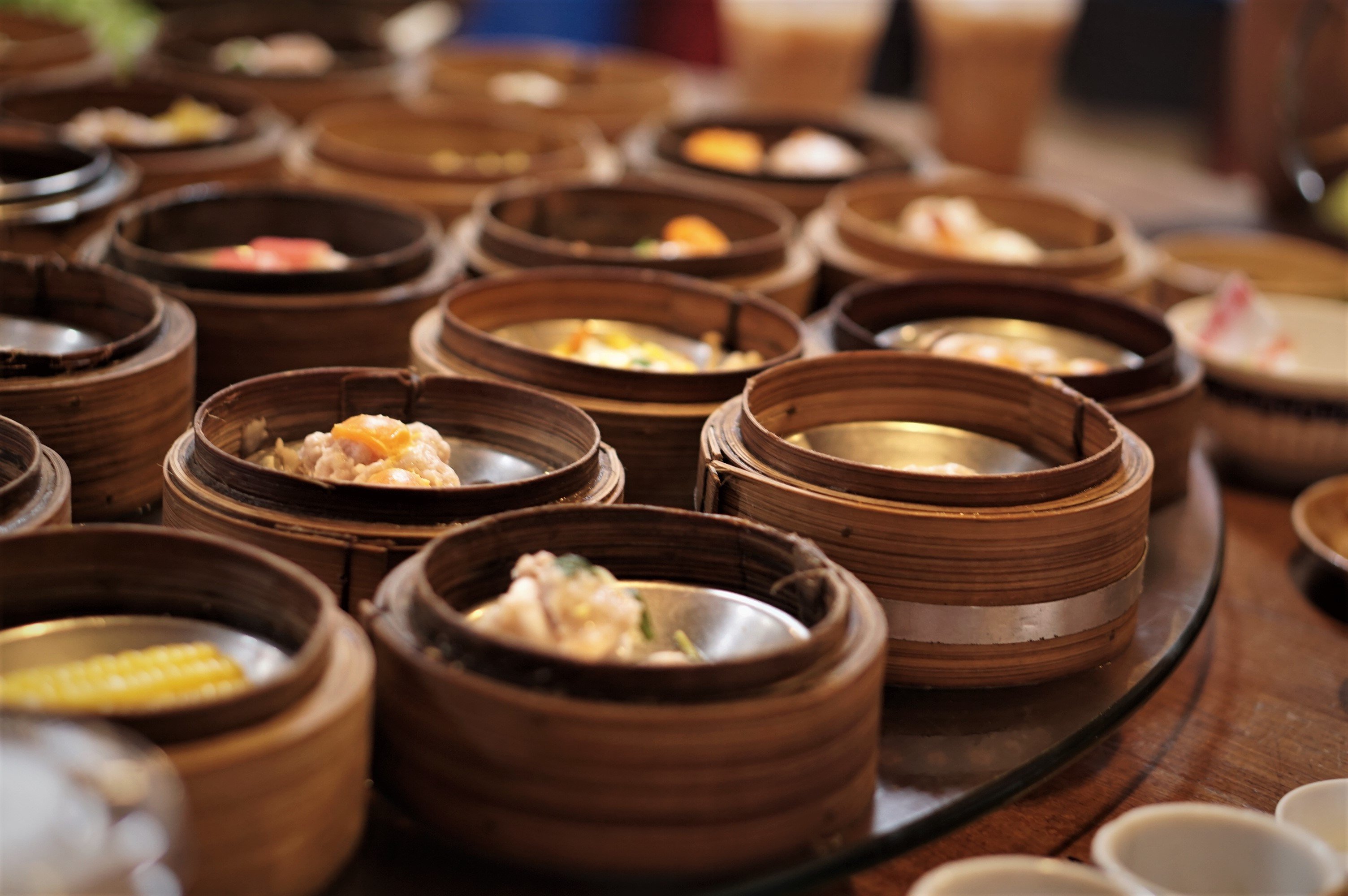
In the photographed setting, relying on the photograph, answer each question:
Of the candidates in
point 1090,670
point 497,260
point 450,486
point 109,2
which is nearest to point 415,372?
point 450,486

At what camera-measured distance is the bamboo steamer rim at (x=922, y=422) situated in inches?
84.7

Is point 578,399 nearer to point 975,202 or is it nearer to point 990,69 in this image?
point 975,202

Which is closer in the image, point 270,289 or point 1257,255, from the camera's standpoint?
point 270,289

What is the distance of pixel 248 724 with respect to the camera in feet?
4.85

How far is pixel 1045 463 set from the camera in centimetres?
263

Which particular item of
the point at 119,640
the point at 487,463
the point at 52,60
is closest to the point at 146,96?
the point at 52,60

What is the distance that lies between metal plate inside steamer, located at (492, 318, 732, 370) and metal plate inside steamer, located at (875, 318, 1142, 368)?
1.53 ft

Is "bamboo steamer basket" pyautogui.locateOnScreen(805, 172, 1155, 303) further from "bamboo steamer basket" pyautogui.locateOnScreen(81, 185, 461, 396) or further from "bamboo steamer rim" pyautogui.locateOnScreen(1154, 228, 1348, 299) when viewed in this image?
"bamboo steamer basket" pyautogui.locateOnScreen(81, 185, 461, 396)

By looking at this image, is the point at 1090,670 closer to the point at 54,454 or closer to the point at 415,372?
the point at 415,372

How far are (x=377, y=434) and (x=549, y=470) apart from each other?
35cm

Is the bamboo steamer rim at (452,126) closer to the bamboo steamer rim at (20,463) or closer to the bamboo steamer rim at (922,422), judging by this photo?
the bamboo steamer rim at (922,422)

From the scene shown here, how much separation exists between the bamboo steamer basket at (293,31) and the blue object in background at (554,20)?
265cm

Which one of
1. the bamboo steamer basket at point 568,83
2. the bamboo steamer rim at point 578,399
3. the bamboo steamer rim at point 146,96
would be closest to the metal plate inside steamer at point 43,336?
the bamboo steamer rim at point 578,399

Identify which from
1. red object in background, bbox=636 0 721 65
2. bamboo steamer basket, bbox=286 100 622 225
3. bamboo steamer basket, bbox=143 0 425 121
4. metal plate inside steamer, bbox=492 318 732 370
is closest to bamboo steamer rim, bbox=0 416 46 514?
metal plate inside steamer, bbox=492 318 732 370
